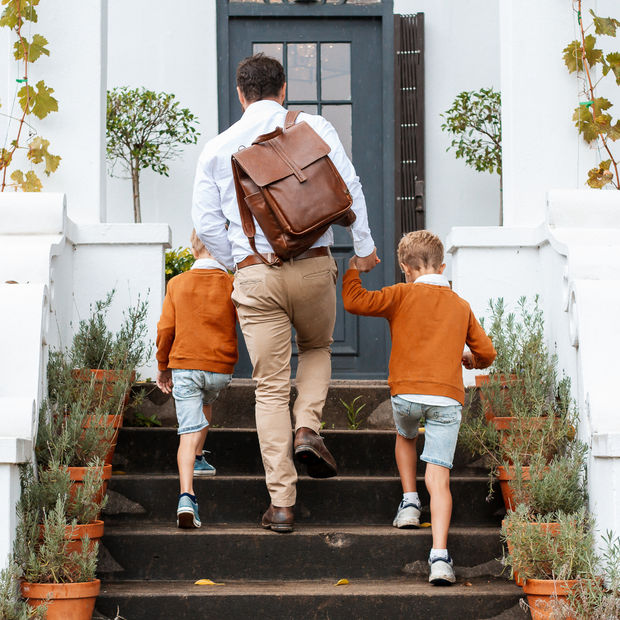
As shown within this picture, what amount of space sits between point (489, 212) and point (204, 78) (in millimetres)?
2436

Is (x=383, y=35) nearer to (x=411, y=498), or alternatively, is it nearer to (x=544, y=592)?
(x=411, y=498)

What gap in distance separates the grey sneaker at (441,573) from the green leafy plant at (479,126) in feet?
11.8

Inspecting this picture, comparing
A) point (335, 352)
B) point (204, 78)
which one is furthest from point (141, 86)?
point (335, 352)

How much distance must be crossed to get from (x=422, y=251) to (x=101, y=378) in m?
1.59

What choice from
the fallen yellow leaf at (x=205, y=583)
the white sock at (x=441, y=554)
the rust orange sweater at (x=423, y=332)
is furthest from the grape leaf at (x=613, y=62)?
the fallen yellow leaf at (x=205, y=583)

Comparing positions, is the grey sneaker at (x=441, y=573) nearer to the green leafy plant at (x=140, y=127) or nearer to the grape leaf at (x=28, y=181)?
the grape leaf at (x=28, y=181)

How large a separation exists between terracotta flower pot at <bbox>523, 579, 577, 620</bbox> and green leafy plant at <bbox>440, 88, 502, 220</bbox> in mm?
3742

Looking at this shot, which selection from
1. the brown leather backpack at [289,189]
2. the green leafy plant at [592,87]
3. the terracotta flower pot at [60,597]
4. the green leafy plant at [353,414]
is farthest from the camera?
the green leafy plant at [353,414]

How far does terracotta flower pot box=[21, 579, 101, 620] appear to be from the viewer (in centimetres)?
260

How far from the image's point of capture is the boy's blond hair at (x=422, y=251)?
323 cm

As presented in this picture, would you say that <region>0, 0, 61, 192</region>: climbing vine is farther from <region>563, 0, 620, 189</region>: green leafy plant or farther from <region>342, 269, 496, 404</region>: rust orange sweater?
<region>563, 0, 620, 189</region>: green leafy plant

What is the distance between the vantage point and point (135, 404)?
3721 mm

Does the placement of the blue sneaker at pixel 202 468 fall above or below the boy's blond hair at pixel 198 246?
below

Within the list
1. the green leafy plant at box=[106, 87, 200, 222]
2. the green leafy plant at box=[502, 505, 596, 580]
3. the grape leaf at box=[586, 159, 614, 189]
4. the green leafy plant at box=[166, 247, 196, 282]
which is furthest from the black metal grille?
the green leafy plant at box=[502, 505, 596, 580]
